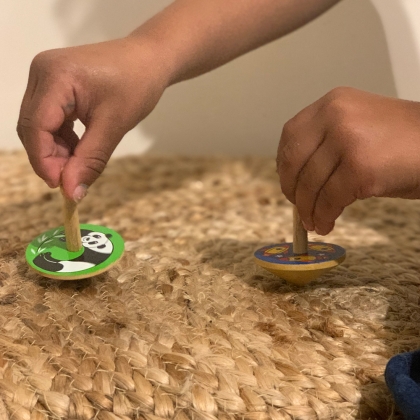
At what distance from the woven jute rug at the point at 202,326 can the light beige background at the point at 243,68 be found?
0.37 metres

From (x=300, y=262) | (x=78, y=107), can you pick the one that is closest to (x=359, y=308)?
(x=300, y=262)

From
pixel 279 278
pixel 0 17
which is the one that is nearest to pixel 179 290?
pixel 279 278

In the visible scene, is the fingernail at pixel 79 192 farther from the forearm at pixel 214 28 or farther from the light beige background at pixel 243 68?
the light beige background at pixel 243 68

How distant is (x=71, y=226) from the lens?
18.5 inches

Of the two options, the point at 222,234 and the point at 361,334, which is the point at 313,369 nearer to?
the point at 361,334

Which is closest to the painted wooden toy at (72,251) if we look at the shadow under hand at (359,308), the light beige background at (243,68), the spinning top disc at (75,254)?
the spinning top disc at (75,254)

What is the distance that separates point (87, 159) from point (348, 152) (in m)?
0.22

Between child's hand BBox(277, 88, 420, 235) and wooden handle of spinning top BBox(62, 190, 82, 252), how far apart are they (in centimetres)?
18

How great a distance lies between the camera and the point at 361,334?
427 millimetres

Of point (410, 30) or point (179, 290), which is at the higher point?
point (410, 30)

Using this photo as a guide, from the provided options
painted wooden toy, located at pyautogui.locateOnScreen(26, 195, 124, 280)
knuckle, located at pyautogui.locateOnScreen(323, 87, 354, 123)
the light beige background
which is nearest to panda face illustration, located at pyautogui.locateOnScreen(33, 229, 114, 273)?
painted wooden toy, located at pyautogui.locateOnScreen(26, 195, 124, 280)

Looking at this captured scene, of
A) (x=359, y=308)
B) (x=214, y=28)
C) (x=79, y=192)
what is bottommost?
(x=359, y=308)

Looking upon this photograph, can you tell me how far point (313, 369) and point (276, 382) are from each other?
0.10ft

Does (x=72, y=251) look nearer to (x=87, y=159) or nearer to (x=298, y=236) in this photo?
(x=87, y=159)
